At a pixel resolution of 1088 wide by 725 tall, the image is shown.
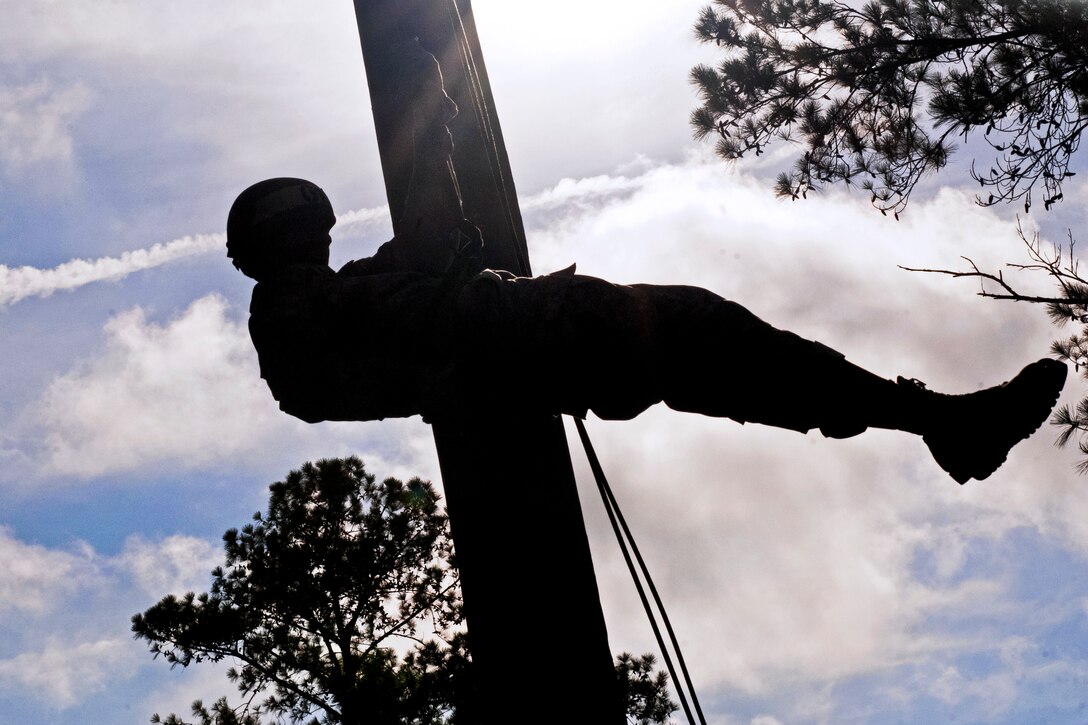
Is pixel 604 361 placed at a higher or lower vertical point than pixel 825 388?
higher

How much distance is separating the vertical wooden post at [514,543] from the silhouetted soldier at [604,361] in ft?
0.43

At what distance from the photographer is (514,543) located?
2.54 m

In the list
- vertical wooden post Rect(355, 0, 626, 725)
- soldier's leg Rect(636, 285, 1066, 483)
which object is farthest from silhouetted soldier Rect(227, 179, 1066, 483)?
vertical wooden post Rect(355, 0, 626, 725)

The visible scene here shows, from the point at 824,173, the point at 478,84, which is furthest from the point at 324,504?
the point at 478,84

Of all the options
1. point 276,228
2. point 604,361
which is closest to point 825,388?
point 604,361

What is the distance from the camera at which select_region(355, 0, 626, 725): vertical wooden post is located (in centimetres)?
239

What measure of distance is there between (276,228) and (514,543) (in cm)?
106

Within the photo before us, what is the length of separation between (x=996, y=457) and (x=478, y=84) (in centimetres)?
180

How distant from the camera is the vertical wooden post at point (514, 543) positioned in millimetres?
2395

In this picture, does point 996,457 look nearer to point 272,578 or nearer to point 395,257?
point 395,257

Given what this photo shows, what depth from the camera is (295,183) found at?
9.39 ft

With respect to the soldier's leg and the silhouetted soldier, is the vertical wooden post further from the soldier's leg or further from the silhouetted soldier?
the soldier's leg

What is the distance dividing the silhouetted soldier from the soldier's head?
18 centimetres

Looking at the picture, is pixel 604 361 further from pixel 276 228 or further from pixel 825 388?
pixel 276 228
